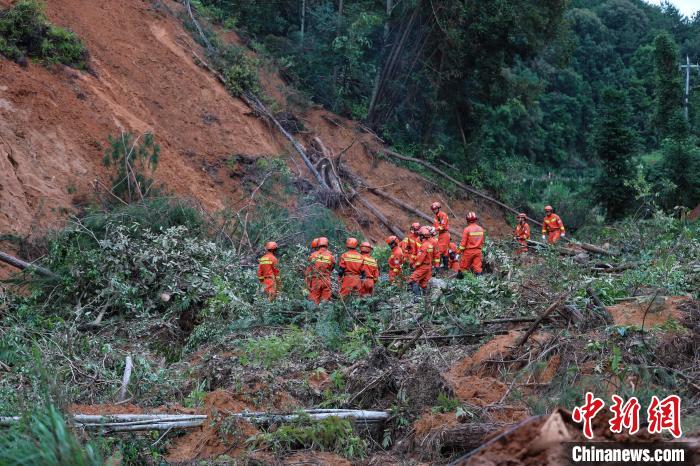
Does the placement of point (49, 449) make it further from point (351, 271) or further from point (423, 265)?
point (423, 265)

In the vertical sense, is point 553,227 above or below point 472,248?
below

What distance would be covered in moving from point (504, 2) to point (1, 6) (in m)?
14.8

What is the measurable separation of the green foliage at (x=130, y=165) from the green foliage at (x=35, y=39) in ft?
9.76

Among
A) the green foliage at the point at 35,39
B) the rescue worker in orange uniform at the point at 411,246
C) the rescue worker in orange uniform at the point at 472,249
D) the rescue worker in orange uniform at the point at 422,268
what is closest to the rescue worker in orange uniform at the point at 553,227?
the rescue worker in orange uniform at the point at 472,249

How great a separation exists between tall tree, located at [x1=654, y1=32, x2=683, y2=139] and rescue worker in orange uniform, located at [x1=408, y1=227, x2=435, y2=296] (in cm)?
2017

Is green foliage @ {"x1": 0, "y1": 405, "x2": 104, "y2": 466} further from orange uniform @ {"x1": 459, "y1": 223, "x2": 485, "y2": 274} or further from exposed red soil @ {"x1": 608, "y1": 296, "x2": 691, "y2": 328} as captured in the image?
orange uniform @ {"x1": 459, "y1": 223, "x2": 485, "y2": 274}

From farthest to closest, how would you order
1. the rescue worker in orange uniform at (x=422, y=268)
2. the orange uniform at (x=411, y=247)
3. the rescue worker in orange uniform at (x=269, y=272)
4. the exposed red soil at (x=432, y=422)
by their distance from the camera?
the orange uniform at (x=411, y=247), the rescue worker in orange uniform at (x=422, y=268), the rescue worker in orange uniform at (x=269, y=272), the exposed red soil at (x=432, y=422)

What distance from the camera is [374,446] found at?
23.6 ft

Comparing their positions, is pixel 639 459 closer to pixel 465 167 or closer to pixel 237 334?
pixel 237 334

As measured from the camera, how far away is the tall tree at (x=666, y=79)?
30.4 meters

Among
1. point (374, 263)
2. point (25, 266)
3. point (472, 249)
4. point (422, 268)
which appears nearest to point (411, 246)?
point (422, 268)

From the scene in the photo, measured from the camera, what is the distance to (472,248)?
14375mm

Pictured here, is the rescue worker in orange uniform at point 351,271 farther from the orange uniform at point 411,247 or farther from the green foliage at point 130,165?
the green foliage at point 130,165

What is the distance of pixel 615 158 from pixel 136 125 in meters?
15.9
